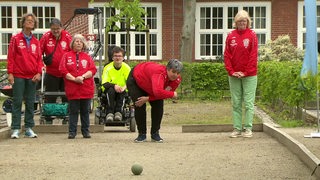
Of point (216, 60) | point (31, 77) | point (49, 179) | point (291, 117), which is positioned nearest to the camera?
point (49, 179)

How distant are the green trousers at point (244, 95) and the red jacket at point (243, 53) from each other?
0.56ft

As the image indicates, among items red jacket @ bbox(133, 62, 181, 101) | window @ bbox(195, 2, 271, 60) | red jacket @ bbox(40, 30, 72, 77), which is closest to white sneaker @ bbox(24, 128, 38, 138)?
red jacket @ bbox(40, 30, 72, 77)

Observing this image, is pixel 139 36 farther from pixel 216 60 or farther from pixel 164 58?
pixel 216 60

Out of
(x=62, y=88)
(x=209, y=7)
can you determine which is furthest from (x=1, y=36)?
(x=62, y=88)

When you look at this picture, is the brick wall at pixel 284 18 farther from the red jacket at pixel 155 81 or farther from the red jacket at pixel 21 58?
the red jacket at pixel 155 81

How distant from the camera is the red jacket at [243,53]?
1229 centimetres

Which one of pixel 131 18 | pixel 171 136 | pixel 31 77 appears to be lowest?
pixel 171 136

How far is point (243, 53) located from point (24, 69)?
3385 mm

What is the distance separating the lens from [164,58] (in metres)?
33.4

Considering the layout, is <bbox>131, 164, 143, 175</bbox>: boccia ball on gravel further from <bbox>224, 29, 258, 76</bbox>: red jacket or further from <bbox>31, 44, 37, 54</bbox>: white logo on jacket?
<bbox>31, 44, 37, 54</bbox>: white logo on jacket

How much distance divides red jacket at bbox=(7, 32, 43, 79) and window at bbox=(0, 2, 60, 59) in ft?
67.5

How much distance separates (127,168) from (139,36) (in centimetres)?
2468

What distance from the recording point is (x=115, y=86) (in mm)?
13531

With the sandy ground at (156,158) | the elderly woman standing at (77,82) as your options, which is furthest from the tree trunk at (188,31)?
the elderly woman standing at (77,82)
